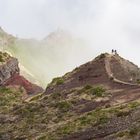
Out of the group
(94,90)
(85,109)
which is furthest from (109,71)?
(85,109)

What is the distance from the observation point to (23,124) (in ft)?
312

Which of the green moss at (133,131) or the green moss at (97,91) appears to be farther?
the green moss at (97,91)

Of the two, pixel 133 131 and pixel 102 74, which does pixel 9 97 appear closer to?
pixel 102 74

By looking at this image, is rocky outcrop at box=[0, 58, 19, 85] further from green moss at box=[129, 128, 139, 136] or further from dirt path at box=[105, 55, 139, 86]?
green moss at box=[129, 128, 139, 136]

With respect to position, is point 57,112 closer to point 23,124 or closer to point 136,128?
point 23,124

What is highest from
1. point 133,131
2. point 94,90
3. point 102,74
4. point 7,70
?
point 7,70

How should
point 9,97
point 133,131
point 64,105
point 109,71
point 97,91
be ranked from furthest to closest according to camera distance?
point 9,97 → point 109,71 → point 97,91 → point 64,105 → point 133,131

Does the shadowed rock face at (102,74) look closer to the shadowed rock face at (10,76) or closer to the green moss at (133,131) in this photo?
the green moss at (133,131)

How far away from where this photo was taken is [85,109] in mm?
92312

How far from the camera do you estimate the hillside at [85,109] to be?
79.1 metres

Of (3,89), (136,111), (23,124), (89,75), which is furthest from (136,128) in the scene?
(3,89)

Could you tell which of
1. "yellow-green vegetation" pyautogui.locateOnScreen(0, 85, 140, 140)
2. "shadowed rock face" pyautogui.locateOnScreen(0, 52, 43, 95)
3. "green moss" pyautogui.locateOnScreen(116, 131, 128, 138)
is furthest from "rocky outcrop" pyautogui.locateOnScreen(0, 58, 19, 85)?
"green moss" pyautogui.locateOnScreen(116, 131, 128, 138)

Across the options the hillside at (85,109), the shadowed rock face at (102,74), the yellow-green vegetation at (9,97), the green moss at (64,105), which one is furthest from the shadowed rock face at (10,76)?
the green moss at (64,105)

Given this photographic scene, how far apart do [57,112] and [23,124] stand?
6333mm
